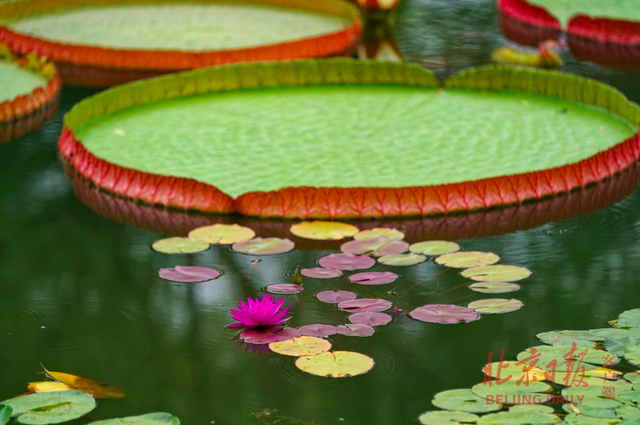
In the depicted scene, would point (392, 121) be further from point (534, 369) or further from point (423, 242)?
point (534, 369)

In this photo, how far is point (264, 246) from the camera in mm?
4398

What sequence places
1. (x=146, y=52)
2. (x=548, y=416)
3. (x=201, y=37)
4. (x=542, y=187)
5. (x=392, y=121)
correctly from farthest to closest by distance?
(x=201, y=37) < (x=146, y=52) < (x=392, y=121) < (x=542, y=187) < (x=548, y=416)

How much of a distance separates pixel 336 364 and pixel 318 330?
0.26m

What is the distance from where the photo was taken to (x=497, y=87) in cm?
649

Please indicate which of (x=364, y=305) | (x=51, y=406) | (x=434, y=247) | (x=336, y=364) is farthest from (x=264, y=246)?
(x=51, y=406)

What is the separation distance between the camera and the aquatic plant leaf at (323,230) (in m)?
4.50

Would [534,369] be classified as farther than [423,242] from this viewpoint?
No

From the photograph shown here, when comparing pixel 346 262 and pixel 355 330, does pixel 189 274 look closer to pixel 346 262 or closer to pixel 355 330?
pixel 346 262

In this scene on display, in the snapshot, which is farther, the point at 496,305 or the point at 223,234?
the point at 223,234

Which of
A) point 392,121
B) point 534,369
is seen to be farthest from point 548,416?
point 392,121

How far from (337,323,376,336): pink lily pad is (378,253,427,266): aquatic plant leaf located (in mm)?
634

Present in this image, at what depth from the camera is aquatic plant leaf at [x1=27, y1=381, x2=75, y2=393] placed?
10.4 ft

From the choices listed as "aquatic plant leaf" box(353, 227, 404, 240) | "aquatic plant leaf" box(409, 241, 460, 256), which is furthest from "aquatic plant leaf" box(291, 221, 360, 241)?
"aquatic plant leaf" box(409, 241, 460, 256)

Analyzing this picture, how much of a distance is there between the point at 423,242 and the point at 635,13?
5743mm
